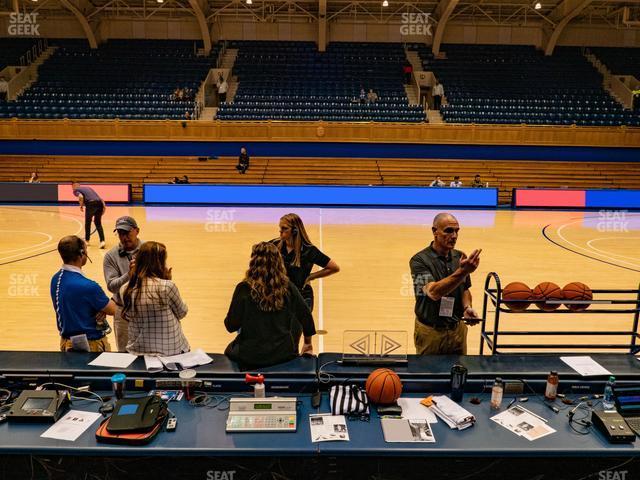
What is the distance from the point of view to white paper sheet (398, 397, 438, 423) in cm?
335

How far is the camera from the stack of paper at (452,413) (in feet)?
10.7

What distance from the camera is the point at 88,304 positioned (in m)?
4.16

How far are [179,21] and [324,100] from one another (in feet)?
32.4

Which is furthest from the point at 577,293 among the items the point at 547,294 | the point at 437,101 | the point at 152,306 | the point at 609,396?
the point at 437,101

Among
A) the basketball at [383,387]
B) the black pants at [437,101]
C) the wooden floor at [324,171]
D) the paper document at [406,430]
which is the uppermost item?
the black pants at [437,101]

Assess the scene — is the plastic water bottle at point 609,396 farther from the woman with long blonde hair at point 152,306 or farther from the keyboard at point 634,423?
the woman with long blonde hair at point 152,306

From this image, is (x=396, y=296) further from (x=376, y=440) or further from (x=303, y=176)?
(x=303, y=176)

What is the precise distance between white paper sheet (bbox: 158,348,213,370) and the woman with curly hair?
23 cm

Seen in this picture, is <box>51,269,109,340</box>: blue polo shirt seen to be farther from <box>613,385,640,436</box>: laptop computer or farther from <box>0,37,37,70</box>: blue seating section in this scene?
<box>0,37,37,70</box>: blue seating section

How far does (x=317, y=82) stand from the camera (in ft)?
80.7

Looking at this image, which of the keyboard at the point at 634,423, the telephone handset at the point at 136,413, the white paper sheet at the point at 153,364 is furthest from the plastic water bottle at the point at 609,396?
the white paper sheet at the point at 153,364

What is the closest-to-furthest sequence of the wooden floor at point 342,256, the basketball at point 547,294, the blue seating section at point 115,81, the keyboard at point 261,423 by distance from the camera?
the keyboard at point 261,423 → the basketball at point 547,294 → the wooden floor at point 342,256 → the blue seating section at point 115,81

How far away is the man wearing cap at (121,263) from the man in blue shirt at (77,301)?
1.00 feet
